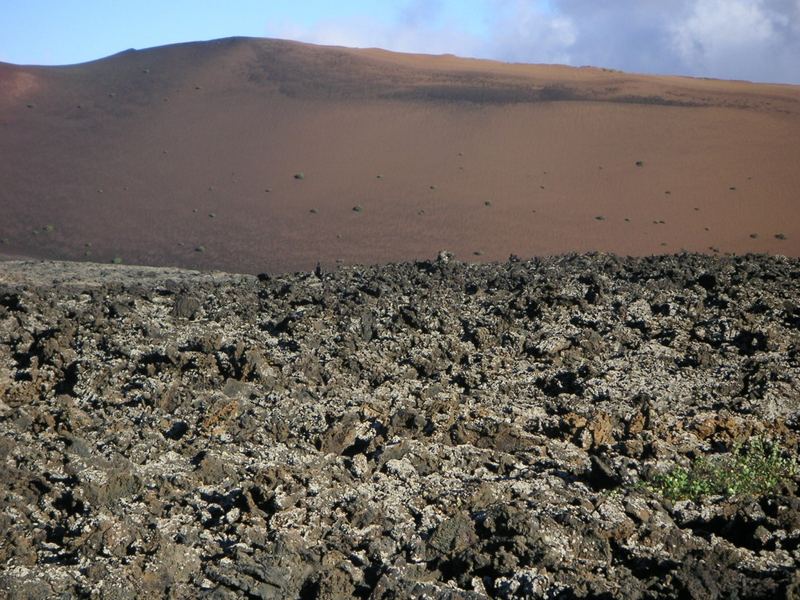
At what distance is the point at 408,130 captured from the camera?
19.6 metres

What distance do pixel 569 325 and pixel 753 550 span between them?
2.60m

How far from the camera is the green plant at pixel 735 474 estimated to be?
3803 millimetres

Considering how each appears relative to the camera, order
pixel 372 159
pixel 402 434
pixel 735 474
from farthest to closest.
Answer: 1. pixel 372 159
2. pixel 402 434
3. pixel 735 474

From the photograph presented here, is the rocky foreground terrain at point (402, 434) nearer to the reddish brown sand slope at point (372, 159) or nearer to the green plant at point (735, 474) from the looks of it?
the green plant at point (735, 474)

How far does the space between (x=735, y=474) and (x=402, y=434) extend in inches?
56.2

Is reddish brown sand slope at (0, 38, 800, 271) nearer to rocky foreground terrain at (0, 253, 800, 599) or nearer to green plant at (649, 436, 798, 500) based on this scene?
rocky foreground terrain at (0, 253, 800, 599)

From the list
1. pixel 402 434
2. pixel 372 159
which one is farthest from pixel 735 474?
pixel 372 159

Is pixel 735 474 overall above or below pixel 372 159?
below

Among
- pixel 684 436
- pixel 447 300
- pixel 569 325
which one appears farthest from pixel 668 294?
pixel 684 436

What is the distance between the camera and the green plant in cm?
380

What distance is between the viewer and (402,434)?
438cm

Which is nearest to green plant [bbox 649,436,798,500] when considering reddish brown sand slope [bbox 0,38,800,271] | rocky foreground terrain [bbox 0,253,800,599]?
rocky foreground terrain [bbox 0,253,800,599]

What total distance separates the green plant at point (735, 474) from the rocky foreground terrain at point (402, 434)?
0.07m

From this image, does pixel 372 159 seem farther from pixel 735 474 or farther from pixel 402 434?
pixel 735 474
